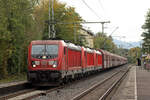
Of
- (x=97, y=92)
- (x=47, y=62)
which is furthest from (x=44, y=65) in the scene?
(x=97, y=92)

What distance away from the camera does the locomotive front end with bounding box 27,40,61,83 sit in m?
17.7

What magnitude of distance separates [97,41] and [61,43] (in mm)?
87302

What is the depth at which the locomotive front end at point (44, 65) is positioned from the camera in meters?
17.7

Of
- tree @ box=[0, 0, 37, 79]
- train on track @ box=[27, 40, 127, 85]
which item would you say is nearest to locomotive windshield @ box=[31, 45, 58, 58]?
train on track @ box=[27, 40, 127, 85]

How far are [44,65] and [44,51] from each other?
936mm

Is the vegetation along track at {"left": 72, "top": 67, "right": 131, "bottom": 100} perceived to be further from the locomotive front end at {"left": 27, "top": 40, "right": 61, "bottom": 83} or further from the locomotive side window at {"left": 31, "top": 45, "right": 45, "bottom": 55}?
the locomotive side window at {"left": 31, "top": 45, "right": 45, "bottom": 55}

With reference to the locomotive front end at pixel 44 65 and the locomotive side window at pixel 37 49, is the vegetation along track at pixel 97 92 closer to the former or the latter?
the locomotive front end at pixel 44 65

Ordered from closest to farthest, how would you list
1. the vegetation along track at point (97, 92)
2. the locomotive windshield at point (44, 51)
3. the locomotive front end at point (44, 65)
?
the vegetation along track at point (97, 92) → the locomotive front end at point (44, 65) → the locomotive windshield at point (44, 51)

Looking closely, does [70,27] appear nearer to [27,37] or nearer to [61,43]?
[27,37]

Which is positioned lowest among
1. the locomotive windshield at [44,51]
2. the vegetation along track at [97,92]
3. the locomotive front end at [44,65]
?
the vegetation along track at [97,92]

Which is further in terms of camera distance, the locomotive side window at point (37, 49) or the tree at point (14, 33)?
the tree at point (14, 33)

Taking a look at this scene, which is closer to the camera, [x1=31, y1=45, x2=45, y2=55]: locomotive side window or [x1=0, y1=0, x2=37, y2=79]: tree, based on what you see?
[x1=31, y1=45, x2=45, y2=55]: locomotive side window

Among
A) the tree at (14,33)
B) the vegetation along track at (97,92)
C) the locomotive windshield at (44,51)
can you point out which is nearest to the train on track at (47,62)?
the locomotive windshield at (44,51)

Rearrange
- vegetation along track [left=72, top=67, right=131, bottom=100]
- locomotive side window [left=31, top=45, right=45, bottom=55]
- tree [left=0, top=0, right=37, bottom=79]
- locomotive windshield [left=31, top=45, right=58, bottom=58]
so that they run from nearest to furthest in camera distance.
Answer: vegetation along track [left=72, top=67, right=131, bottom=100]
locomotive windshield [left=31, top=45, right=58, bottom=58]
locomotive side window [left=31, top=45, right=45, bottom=55]
tree [left=0, top=0, right=37, bottom=79]
